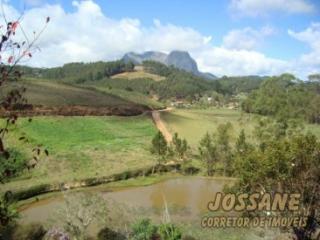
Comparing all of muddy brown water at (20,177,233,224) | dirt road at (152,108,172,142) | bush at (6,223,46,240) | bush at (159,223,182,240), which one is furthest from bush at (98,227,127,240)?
dirt road at (152,108,172,142)

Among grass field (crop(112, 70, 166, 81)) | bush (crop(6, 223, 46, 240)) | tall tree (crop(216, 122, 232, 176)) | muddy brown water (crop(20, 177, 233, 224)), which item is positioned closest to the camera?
bush (crop(6, 223, 46, 240))

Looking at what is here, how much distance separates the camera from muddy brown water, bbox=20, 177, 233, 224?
32.8 m

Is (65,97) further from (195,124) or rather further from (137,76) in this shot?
(137,76)

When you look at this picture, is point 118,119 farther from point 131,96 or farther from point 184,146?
point 131,96

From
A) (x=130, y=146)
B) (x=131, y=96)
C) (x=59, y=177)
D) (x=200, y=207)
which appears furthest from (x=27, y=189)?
(x=131, y=96)

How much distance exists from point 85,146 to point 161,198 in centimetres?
1950

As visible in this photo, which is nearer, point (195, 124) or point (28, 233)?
point (28, 233)

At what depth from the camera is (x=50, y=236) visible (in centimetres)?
1603

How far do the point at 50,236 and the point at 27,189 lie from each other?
840 inches

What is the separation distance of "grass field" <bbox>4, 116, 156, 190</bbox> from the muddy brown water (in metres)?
3.70

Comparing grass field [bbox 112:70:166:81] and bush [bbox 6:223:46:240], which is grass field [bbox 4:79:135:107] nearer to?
bush [bbox 6:223:46:240]

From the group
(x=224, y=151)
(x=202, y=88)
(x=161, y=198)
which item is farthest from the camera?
(x=202, y=88)

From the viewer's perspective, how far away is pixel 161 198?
3819cm

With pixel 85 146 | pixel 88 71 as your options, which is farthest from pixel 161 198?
pixel 88 71
